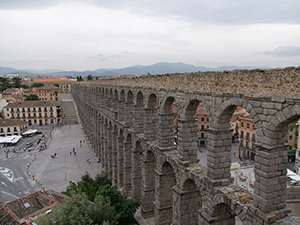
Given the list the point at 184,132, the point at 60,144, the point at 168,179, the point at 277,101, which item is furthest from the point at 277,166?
the point at 60,144

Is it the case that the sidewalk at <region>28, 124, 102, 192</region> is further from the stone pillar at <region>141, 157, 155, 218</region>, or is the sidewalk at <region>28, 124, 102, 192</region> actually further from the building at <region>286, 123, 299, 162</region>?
the building at <region>286, 123, 299, 162</region>

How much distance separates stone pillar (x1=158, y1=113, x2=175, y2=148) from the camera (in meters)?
Result: 16.4

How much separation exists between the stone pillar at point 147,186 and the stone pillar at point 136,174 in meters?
1.94

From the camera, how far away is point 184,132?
1372 centimetres

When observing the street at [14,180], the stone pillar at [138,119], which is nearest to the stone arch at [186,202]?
the stone pillar at [138,119]

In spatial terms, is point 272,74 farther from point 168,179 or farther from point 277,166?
point 168,179

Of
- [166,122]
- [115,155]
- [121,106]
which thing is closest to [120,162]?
[115,155]

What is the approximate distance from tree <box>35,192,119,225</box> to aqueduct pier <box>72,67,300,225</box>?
3.91 metres

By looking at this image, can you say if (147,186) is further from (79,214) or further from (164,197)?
(79,214)

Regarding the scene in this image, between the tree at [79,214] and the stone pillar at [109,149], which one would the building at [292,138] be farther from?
the tree at [79,214]

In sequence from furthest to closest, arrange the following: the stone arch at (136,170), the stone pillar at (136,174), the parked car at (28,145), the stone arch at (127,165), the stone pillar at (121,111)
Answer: the parked car at (28,145) → the stone pillar at (121,111) → the stone arch at (127,165) → the stone pillar at (136,174) → the stone arch at (136,170)

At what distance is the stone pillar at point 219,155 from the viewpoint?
11172mm

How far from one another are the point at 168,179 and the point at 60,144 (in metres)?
43.6

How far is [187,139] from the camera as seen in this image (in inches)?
541
